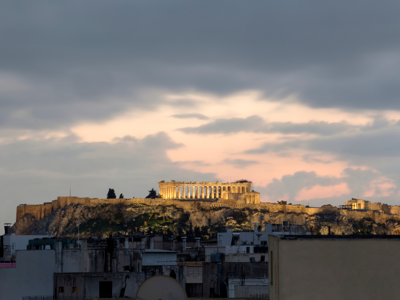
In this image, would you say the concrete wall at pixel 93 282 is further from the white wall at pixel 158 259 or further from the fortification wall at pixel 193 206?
the fortification wall at pixel 193 206

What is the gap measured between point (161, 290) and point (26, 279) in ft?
47.9

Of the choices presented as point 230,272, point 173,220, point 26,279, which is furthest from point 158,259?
point 173,220

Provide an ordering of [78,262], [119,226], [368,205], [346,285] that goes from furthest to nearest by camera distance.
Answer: [368,205]
[119,226]
[78,262]
[346,285]

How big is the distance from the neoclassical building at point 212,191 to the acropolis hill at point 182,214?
0.27 m

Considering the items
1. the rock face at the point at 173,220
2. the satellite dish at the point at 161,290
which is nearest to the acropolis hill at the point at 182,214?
the rock face at the point at 173,220

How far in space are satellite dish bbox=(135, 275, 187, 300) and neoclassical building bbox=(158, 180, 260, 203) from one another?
159m

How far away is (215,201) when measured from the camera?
173m

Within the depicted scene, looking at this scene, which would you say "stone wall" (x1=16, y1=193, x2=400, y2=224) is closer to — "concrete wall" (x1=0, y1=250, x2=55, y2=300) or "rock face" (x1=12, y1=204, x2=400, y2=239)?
"rock face" (x1=12, y1=204, x2=400, y2=239)

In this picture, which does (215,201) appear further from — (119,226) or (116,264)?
(116,264)

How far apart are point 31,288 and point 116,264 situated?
6.20m

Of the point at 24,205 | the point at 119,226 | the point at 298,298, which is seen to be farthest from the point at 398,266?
the point at 24,205

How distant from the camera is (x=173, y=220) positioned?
156125 millimetres

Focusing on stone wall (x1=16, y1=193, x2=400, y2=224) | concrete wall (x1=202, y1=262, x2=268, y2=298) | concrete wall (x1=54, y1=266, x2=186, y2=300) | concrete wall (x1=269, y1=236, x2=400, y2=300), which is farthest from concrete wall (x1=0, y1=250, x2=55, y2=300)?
stone wall (x1=16, y1=193, x2=400, y2=224)

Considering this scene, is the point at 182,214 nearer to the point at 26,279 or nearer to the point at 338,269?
the point at 26,279
